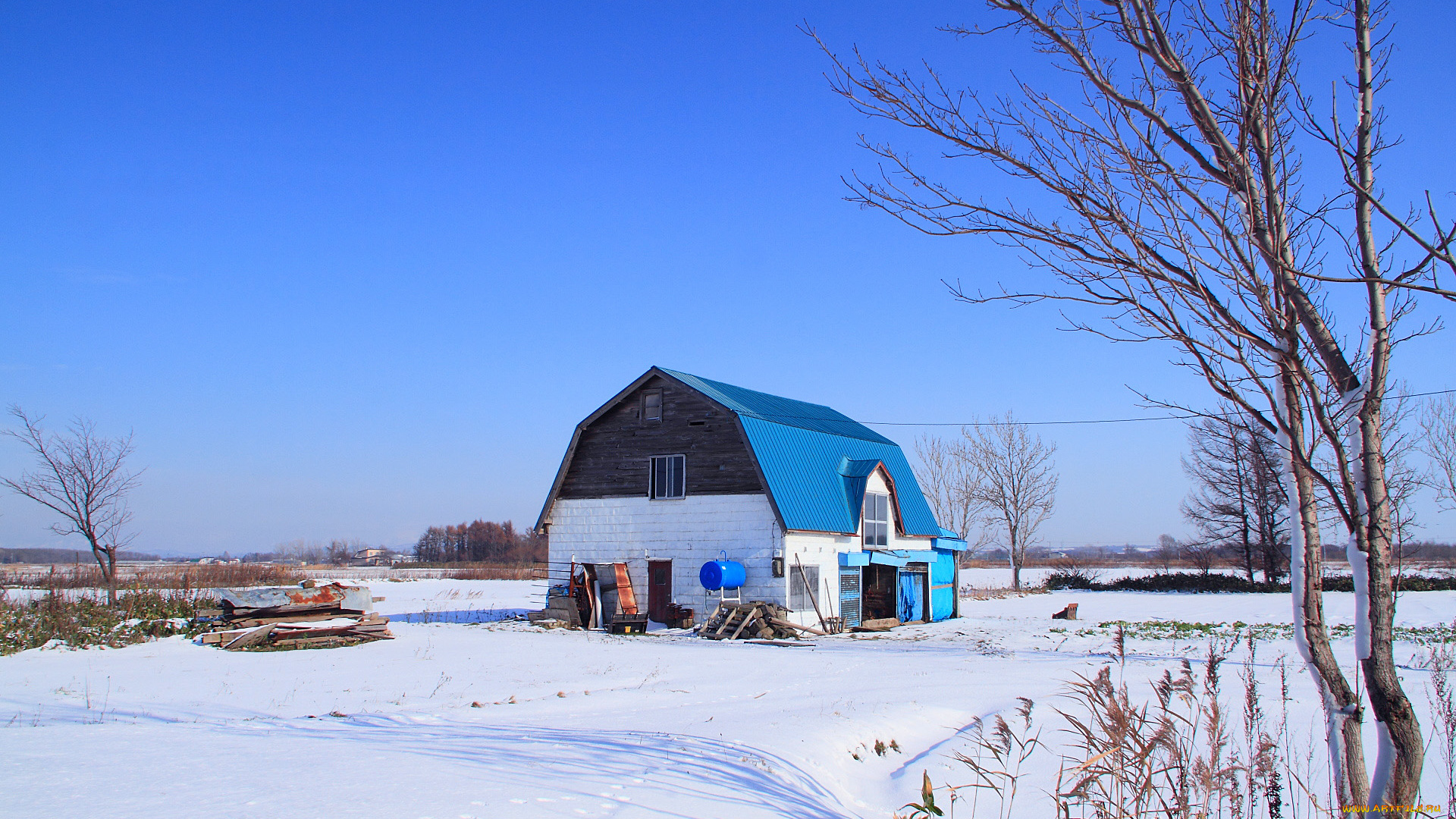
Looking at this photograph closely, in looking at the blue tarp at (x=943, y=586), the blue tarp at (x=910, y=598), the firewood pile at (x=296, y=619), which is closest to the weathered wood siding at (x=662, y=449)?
the blue tarp at (x=910, y=598)

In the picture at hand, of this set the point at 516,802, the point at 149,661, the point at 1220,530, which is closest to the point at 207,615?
the point at 149,661

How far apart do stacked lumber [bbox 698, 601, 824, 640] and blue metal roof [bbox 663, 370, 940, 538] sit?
2.29 metres

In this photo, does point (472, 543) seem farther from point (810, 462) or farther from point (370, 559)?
point (810, 462)

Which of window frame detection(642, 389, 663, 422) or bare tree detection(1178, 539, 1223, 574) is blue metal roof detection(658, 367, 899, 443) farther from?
bare tree detection(1178, 539, 1223, 574)

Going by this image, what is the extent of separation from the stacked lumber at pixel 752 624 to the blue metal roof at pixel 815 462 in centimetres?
229

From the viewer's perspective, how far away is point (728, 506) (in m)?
24.5

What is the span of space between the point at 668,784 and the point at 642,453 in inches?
788

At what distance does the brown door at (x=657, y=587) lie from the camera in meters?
25.5

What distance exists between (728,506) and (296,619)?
1116cm

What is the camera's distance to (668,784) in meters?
6.31

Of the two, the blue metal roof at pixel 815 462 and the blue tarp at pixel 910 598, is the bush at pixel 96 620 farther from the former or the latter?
the blue tarp at pixel 910 598

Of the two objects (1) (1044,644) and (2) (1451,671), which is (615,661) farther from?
(2) (1451,671)

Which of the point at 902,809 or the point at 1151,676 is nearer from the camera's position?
the point at 902,809

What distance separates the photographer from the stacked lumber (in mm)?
22281
